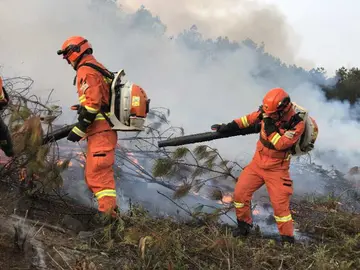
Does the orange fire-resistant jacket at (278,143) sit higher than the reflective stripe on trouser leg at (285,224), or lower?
higher

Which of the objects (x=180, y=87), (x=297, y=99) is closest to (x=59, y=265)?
(x=180, y=87)

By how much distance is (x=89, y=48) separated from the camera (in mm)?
4176

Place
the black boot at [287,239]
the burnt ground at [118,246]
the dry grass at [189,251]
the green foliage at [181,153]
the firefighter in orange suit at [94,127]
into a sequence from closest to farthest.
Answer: the burnt ground at [118,246]
the dry grass at [189,251]
the firefighter in orange suit at [94,127]
the black boot at [287,239]
the green foliage at [181,153]

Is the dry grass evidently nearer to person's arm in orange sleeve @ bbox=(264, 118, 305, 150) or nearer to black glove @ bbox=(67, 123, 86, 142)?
black glove @ bbox=(67, 123, 86, 142)

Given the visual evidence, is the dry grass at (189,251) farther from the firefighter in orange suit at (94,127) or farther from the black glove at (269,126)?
the black glove at (269,126)

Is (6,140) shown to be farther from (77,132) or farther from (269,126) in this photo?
(269,126)

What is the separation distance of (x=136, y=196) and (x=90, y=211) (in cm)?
117

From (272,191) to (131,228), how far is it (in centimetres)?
185

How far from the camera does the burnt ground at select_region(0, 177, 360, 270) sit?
9.37 ft

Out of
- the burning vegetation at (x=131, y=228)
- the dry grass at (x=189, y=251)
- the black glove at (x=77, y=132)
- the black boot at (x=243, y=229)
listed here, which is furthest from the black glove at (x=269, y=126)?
the black glove at (x=77, y=132)

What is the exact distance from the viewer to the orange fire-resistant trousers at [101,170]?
154 inches

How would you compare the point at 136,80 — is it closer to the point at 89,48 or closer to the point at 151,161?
the point at 151,161

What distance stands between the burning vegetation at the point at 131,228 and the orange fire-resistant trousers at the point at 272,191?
8.6 inches

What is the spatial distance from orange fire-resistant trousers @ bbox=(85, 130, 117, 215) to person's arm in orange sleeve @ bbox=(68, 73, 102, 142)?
0.16 metres
